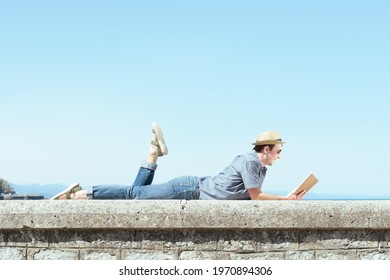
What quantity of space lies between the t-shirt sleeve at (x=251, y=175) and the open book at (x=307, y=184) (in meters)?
0.48

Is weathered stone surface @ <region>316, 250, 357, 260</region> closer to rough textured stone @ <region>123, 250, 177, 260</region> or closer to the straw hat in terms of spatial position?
rough textured stone @ <region>123, 250, 177, 260</region>

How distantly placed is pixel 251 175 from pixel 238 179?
0.20 meters

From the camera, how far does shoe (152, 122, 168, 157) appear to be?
23.4 feet

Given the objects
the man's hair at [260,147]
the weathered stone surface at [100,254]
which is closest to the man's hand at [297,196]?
the man's hair at [260,147]

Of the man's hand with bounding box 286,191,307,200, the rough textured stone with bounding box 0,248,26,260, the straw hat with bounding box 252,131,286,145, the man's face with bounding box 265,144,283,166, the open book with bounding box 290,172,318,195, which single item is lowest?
the rough textured stone with bounding box 0,248,26,260

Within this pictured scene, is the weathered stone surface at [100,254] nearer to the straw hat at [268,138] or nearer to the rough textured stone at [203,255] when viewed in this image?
the rough textured stone at [203,255]

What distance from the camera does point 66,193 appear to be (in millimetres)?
6863

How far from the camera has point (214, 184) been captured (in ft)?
20.7

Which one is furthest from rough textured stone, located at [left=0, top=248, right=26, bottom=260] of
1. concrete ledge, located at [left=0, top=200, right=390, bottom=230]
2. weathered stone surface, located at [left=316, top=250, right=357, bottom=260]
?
weathered stone surface, located at [left=316, top=250, right=357, bottom=260]

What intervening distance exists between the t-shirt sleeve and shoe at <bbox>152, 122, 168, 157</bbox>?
1.32 m
